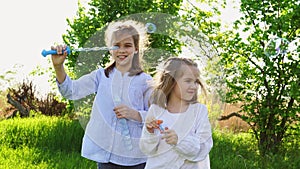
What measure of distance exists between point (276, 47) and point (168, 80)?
245 centimetres

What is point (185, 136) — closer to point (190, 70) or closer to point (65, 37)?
point (190, 70)

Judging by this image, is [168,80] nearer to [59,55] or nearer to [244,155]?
[59,55]

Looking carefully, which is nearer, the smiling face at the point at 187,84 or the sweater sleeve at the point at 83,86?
the smiling face at the point at 187,84

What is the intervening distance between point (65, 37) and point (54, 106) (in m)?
1.77

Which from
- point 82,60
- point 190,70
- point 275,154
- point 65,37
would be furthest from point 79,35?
point 190,70

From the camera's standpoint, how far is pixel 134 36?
8.19ft

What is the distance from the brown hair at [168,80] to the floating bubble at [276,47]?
7.47 feet

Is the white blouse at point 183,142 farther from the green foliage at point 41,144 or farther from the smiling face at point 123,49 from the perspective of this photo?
the green foliage at point 41,144

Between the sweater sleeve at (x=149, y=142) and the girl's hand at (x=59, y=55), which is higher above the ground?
the girl's hand at (x=59, y=55)

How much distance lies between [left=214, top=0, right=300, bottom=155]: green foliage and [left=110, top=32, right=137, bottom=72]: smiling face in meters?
2.90

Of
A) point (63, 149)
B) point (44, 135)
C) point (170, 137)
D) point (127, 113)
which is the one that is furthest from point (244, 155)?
point (170, 137)

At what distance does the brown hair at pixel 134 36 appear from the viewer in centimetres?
250

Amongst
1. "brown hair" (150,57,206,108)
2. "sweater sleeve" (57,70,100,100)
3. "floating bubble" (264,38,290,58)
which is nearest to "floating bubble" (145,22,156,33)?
"brown hair" (150,57,206,108)

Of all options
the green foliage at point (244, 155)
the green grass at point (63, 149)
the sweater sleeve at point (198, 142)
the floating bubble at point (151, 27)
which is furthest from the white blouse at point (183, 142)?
the green foliage at point (244, 155)
